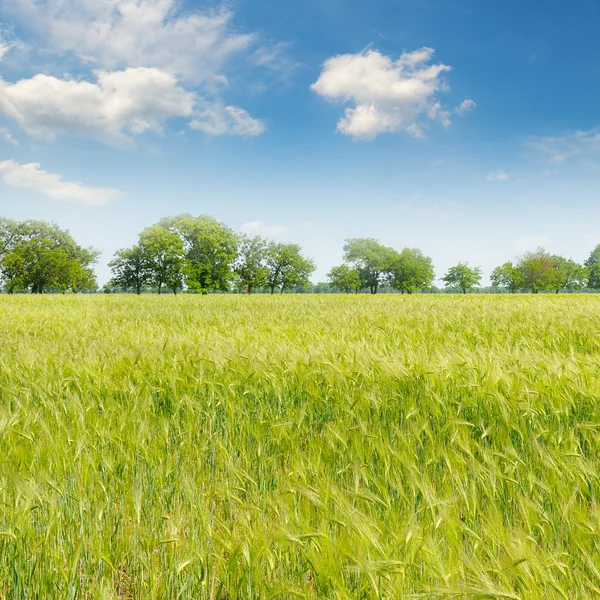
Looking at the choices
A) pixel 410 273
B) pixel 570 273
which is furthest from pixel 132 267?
pixel 570 273

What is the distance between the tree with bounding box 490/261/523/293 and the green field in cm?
10354

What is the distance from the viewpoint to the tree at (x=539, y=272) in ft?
306

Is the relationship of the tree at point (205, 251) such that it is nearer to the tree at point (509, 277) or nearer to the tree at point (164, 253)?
the tree at point (164, 253)

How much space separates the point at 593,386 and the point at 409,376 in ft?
4.50

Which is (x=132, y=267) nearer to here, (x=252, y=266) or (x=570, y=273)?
(x=252, y=266)

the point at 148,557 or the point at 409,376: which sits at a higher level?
the point at 409,376

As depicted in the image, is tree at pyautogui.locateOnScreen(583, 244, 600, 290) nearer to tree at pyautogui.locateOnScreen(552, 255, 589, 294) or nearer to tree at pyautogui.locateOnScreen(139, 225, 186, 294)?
tree at pyautogui.locateOnScreen(552, 255, 589, 294)

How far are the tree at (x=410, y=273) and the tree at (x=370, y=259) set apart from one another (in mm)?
1719

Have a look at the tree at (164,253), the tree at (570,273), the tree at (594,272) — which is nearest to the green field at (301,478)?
the tree at (164,253)

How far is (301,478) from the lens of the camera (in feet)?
7.39

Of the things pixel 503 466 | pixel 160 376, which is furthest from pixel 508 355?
pixel 160 376

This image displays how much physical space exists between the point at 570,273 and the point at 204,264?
3611 inches

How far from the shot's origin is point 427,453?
2471mm

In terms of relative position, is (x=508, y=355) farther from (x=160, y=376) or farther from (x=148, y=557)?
(x=148, y=557)
